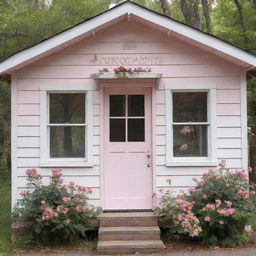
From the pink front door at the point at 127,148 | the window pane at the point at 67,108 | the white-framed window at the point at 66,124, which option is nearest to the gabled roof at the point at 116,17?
the white-framed window at the point at 66,124

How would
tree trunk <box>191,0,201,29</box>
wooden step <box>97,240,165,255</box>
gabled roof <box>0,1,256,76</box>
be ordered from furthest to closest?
1. tree trunk <box>191,0,201,29</box>
2. gabled roof <box>0,1,256,76</box>
3. wooden step <box>97,240,165,255</box>

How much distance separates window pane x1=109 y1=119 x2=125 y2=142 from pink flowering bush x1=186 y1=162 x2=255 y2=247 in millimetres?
1611

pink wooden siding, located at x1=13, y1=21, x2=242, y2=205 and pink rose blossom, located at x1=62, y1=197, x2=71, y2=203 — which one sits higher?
pink wooden siding, located at x1=13, y1=21, x2=242, y2=205

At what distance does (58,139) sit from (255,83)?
718cm

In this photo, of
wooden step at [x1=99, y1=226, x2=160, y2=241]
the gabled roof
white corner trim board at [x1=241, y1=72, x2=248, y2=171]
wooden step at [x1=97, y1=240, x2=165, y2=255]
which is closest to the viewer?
wooden step at [x1=97, y1=240, x2=165, y2=255]

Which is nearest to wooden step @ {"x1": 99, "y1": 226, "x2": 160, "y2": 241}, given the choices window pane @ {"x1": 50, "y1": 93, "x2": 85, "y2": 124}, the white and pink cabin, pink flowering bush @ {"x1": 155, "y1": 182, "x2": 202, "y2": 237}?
pink flowering bush @ {"x1": 155, "y1": 182, "x2": 202, "y2": 237}

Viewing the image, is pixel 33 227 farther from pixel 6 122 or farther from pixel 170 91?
pixel 6 122

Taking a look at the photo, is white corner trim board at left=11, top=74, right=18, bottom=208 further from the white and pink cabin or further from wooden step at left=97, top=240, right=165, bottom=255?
wooden step at left=97, top=240, right=165, bottom=255

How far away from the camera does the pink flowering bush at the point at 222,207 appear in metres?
6.18

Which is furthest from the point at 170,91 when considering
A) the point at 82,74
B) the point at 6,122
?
the point at 6,122

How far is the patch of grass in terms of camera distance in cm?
642

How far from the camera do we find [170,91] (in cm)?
700

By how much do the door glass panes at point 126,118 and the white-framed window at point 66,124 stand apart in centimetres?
42

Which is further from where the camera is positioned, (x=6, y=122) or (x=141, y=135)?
(x=6, y=122)
